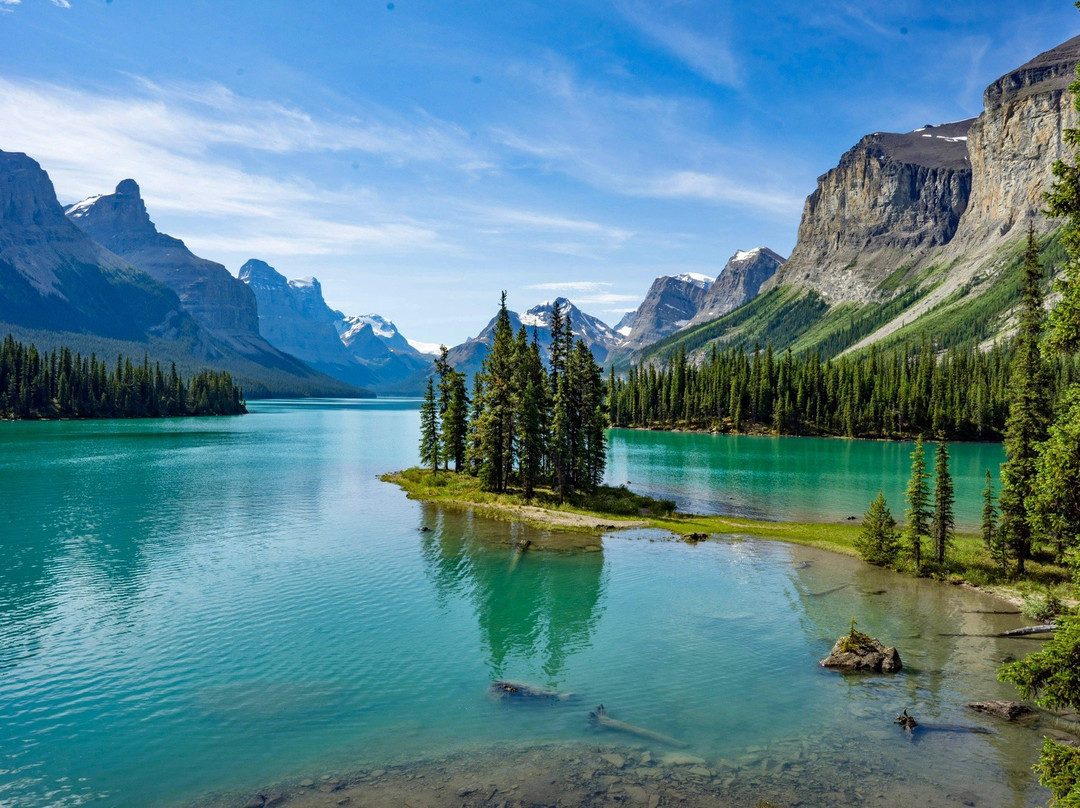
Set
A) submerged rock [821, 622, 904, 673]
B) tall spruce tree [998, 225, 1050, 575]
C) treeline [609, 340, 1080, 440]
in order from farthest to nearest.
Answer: treeline [609, 340, 1080, 440], tall spruce tree [998, 225, 1050, 575], submerged rock [821, 622, 904, 673]

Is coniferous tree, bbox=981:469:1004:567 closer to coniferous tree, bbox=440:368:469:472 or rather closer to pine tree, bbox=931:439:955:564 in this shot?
pine tree, bbox=931:439:955:564

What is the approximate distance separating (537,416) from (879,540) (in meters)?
35.3

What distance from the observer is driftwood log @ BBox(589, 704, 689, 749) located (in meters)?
24.2

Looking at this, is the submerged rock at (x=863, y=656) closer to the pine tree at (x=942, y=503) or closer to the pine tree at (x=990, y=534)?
the pine tree at (x=942, y=503)

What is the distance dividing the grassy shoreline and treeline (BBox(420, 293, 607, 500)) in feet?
9.88

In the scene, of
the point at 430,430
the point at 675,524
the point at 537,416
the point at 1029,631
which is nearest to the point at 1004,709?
the point at 1029,631

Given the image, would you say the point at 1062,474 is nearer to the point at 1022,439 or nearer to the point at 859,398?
the point at 1022,439

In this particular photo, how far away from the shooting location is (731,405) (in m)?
190

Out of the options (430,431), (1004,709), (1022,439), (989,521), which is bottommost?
(1004,709)

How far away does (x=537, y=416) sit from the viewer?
232 ft

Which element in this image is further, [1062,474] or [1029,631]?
[1029,631]

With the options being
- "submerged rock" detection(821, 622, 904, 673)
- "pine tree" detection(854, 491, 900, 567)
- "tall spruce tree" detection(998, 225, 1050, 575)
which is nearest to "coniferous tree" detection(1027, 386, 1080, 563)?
"submerged rock" detection(821, 622, 904, 673)

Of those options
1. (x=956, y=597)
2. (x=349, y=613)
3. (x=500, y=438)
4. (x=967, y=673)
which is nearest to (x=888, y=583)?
(x=956, y=597)

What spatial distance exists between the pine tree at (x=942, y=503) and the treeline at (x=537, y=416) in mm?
34887
